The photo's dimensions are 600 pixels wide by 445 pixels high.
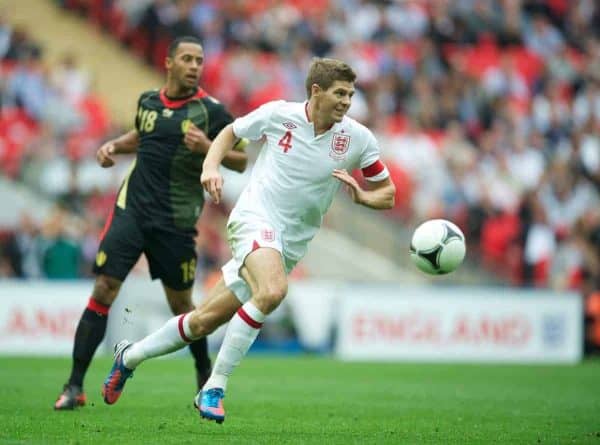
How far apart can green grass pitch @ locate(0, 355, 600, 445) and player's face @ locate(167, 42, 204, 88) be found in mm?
2619

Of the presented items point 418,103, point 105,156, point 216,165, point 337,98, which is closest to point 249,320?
point 216,165

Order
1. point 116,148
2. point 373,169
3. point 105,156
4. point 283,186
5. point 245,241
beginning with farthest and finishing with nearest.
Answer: point 116,148, point 105,156, point 373,169, point 283,186, point 245,241

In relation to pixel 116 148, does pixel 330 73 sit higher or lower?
higher

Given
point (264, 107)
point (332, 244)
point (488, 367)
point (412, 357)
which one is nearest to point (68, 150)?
point (332, 244)

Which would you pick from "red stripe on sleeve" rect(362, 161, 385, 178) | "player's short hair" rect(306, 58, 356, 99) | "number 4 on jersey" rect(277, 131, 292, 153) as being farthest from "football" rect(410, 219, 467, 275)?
"player's short hair" rect(306, 58, 356, 99)

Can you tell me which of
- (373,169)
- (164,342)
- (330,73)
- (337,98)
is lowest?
(164,342)

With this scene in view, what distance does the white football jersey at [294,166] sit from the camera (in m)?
8.47

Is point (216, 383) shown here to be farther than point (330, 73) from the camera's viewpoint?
No

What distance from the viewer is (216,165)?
8.38 meters

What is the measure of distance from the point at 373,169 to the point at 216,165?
45.4 inches

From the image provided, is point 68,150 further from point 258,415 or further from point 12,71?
point 258,415

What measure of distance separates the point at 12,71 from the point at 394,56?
25.3 ft

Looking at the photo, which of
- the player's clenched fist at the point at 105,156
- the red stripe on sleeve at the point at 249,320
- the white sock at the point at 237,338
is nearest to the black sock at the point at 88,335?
the player's clenched fist at the point at 105,156

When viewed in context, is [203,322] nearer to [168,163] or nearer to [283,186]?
[283,186]
